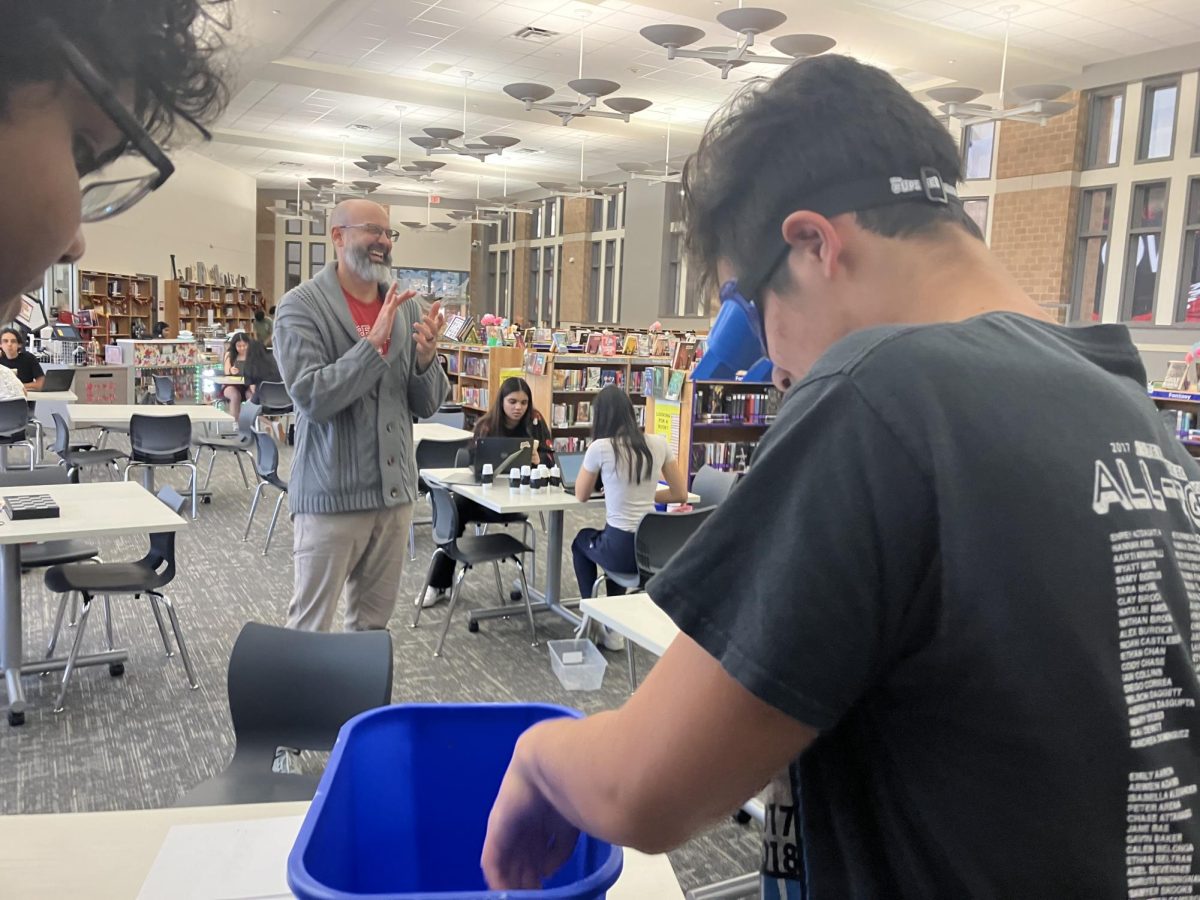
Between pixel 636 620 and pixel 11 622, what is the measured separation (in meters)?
2.77

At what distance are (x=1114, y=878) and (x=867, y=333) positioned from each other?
0.41 m

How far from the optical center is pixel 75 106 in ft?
1.94

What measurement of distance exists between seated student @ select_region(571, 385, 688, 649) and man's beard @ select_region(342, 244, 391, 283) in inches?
69.2

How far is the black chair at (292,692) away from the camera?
2322mm

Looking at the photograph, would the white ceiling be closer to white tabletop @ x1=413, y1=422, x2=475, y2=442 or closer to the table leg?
white tabletop @ x1=413, y1=422, x2=475, y2=442

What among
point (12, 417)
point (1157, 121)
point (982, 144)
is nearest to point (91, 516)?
point (12, 417)

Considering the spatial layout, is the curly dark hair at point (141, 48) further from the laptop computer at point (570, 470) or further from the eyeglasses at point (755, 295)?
the laptop computer at point (570, 470)

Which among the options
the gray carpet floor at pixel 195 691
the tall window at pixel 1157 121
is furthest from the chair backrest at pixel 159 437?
the tall window at pixel 1157 121

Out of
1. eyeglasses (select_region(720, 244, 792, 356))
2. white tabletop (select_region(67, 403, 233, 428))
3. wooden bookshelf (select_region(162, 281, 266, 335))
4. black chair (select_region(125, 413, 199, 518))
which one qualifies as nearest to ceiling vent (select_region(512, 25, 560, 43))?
white tabletop (select_region(67, 403, 233, 428))

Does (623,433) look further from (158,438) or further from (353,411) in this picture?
(158,438)

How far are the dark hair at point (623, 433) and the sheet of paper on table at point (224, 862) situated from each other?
127 inches

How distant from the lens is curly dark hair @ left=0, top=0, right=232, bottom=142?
1.78ft

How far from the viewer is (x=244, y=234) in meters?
19.8

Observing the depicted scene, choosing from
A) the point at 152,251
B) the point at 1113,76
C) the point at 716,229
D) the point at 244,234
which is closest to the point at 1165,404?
the point at 1113,76
